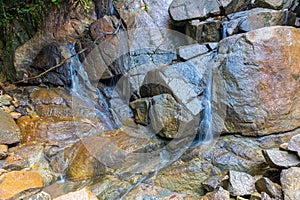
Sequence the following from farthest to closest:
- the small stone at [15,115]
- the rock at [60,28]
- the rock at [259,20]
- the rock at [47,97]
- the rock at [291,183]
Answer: the rock at [60,28] < the rock at [47,97] < the small stone at [15,115] < the rock at [259,20] < the rock at [291,183]

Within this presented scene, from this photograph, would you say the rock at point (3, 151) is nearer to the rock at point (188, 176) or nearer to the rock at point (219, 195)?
the rock at point (188, 176)

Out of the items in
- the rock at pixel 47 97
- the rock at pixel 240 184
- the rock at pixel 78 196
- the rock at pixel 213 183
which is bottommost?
the rock at pixel 213 183

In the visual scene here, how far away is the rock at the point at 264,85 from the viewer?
310 cm

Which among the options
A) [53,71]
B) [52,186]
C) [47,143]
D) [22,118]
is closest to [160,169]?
[52,186]

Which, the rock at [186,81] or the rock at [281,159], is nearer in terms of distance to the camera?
the rock at [281,159]

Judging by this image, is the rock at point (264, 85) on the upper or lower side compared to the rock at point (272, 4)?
lower

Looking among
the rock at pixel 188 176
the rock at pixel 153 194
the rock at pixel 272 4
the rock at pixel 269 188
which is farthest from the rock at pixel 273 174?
the rock at pixel 272 4

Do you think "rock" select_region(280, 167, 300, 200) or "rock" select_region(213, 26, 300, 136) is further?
"rock" select_region(213, 26, 300, 136)

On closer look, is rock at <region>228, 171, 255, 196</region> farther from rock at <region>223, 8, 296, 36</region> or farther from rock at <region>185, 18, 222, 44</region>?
rock at <region>185, 18, 222, 44</region>

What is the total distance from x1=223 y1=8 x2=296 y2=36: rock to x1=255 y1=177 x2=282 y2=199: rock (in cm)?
311

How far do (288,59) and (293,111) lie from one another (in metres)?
0.81

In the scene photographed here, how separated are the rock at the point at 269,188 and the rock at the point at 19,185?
273 cm

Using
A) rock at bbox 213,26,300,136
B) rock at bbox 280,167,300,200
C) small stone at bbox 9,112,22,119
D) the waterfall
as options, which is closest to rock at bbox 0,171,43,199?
small stone at bbox 9,112,22,119

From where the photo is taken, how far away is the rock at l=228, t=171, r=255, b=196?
2268 millimetres
